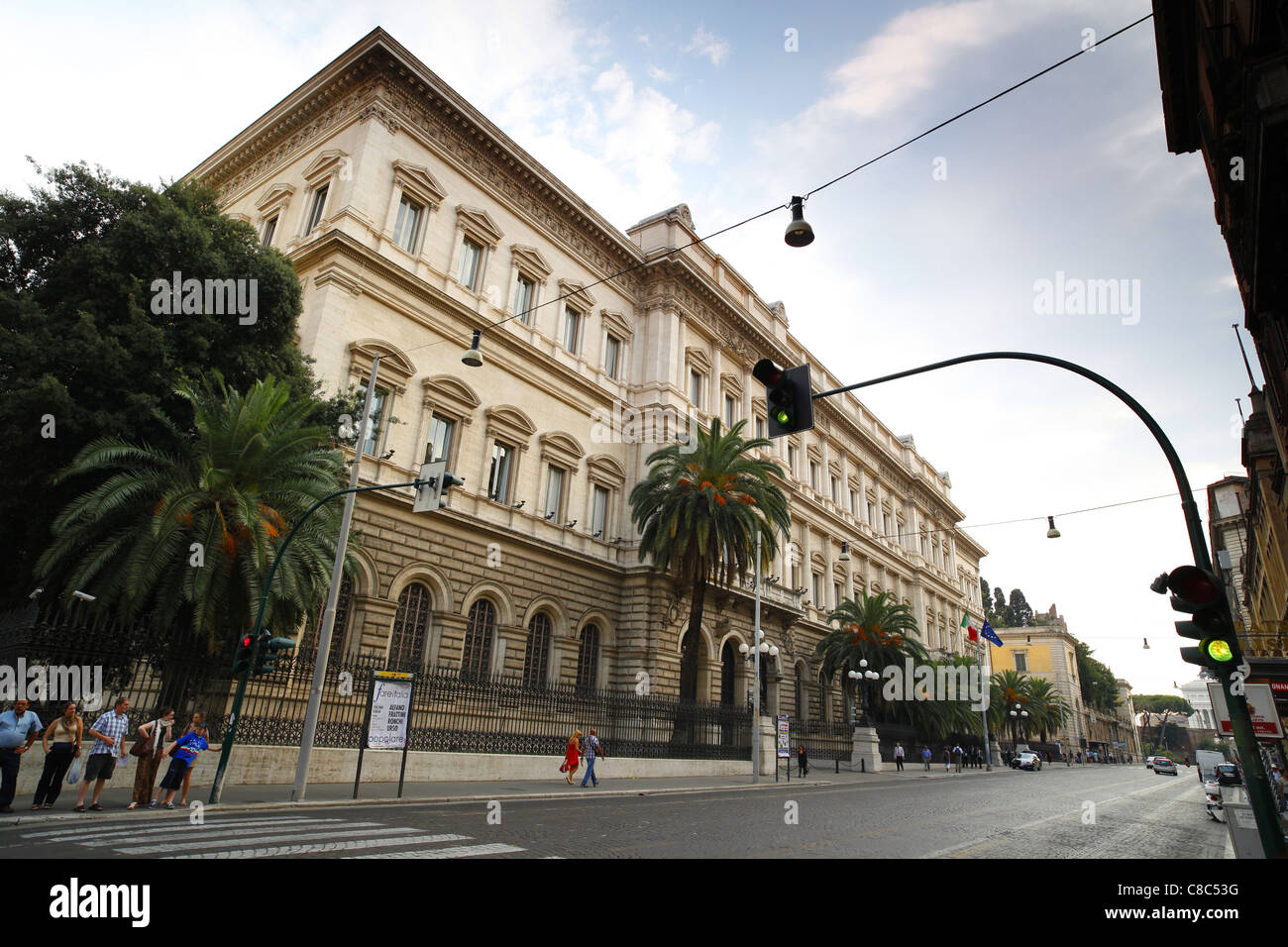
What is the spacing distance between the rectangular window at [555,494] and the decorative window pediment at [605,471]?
1.42m

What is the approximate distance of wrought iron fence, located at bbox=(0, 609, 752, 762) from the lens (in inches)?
488

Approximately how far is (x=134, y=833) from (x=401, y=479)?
13.6 meters

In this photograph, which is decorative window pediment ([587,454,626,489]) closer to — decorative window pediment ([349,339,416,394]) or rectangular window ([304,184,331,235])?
decorative window pediment ([349,339,416,394])

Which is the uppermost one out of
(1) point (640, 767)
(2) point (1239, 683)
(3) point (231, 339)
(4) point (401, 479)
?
(3) point (231, 339)

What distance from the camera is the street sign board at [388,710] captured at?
1314cm

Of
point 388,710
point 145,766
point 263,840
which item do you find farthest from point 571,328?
point 263,840

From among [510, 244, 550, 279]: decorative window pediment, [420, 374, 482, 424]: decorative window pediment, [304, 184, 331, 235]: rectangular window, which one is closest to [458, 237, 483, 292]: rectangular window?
[510, 244, 550, 279]: decorative window pediment

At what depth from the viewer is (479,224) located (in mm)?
25828

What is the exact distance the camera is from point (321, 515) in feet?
50.2

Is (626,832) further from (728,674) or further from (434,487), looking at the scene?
(728,674)


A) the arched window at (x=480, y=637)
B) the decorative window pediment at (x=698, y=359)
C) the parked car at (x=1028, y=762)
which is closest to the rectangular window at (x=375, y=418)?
the arched window at (x=480, y=637)

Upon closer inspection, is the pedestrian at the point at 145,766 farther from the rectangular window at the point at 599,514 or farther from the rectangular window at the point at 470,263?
the rectangular window at the point at 599,514
